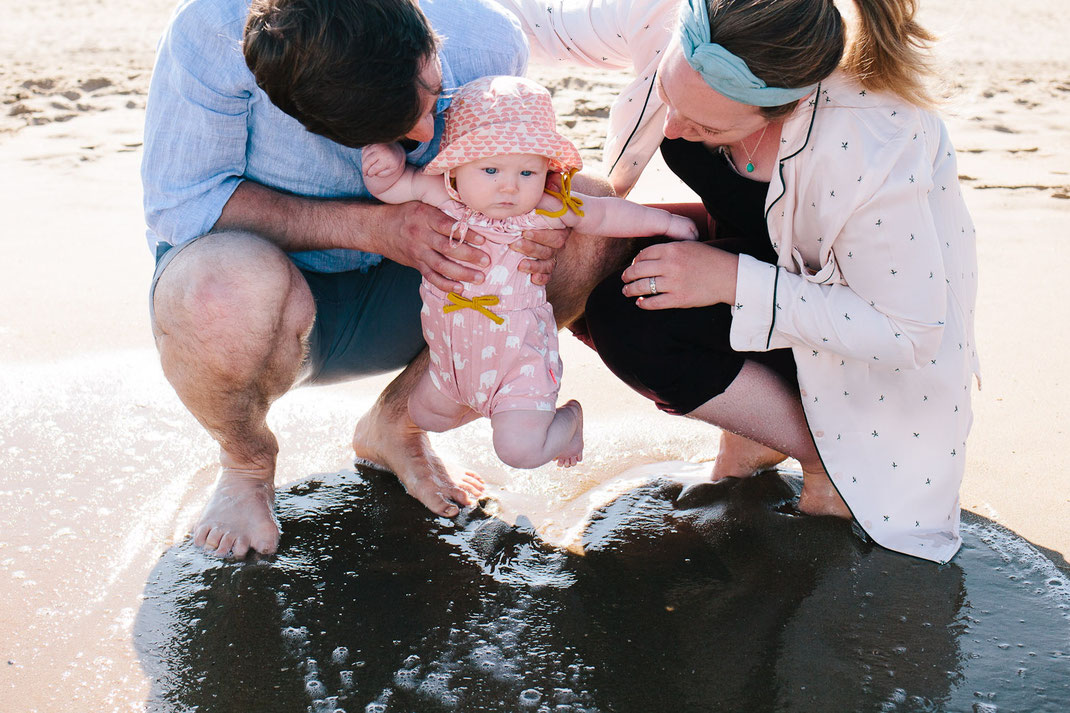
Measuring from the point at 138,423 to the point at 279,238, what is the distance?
2.35 ft

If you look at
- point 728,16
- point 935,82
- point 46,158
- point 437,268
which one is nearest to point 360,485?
point 437,268

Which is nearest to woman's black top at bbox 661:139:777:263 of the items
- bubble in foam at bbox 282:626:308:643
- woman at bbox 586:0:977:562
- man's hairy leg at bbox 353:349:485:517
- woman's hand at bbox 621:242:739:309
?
woman at bbox 586:0:977:562

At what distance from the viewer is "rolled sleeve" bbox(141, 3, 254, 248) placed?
2131 mm

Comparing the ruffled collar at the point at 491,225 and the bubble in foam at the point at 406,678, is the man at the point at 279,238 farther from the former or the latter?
the bubble in foam at the point at 406,678

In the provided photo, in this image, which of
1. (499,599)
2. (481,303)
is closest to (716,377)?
(481,303)

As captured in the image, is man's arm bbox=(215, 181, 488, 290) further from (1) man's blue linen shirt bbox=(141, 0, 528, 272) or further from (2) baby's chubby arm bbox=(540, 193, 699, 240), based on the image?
(2) baby's chubby arm bbox=(540, 193, 699, 240)

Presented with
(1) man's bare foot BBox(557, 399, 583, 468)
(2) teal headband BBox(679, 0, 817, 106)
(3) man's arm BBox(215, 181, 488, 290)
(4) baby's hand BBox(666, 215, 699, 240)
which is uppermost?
(2) teal headband BBox(679, 0, 817, 106)

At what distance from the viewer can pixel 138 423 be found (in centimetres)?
266

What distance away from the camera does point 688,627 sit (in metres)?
1.91

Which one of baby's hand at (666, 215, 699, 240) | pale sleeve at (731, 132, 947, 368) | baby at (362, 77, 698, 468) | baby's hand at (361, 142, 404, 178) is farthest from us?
baby's hand at (666, 215, 699, 240)

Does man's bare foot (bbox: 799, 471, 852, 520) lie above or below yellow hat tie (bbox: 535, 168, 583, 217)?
below

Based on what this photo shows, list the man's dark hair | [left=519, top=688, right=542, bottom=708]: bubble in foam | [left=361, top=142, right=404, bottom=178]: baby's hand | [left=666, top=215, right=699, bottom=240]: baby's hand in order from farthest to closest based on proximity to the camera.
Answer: [left=666, top=215, right=699, bottom=240]: baby's hand → [left=361, top=142, right=404, bottom=178]: baby's hand → the man's dark hair → [left=519, top=688, right=542, bottom=708]: bubble in foam

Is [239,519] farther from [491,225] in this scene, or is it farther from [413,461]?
[491,225]

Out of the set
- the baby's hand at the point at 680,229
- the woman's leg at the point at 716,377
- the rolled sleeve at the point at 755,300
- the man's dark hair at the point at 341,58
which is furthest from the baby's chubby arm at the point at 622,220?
the man's dark hair at the point at 341,58
